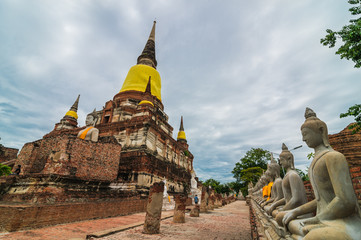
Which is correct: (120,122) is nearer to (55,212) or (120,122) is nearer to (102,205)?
(102,205)

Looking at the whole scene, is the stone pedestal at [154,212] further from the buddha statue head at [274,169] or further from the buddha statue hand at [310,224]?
the buddha statue hand at [310,224]

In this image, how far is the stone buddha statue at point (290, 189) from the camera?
268 centimetres

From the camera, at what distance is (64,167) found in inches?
334

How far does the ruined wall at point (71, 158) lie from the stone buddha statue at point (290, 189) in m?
8.68

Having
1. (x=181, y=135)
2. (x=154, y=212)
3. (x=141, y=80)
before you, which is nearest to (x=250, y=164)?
(x=181, y=135)

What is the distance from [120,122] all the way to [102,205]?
1017 cm

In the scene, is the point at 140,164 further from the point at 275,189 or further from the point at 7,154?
the point at 7,154

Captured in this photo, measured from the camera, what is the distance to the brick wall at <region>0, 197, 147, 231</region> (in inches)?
201

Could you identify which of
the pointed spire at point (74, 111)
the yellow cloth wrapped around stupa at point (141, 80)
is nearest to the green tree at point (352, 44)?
the yellow cloth wrapped around stupa at point (141, 80)

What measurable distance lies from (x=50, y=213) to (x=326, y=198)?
7.32 m

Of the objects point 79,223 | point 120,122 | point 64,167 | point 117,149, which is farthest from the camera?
point 120,122

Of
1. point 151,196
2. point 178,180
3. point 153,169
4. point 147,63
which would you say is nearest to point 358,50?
point 151,196

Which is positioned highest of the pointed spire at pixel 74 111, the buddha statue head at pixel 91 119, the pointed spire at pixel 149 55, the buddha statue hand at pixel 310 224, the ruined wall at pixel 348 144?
the pointed spire at pixel 149 55

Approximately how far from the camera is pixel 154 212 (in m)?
5.54
